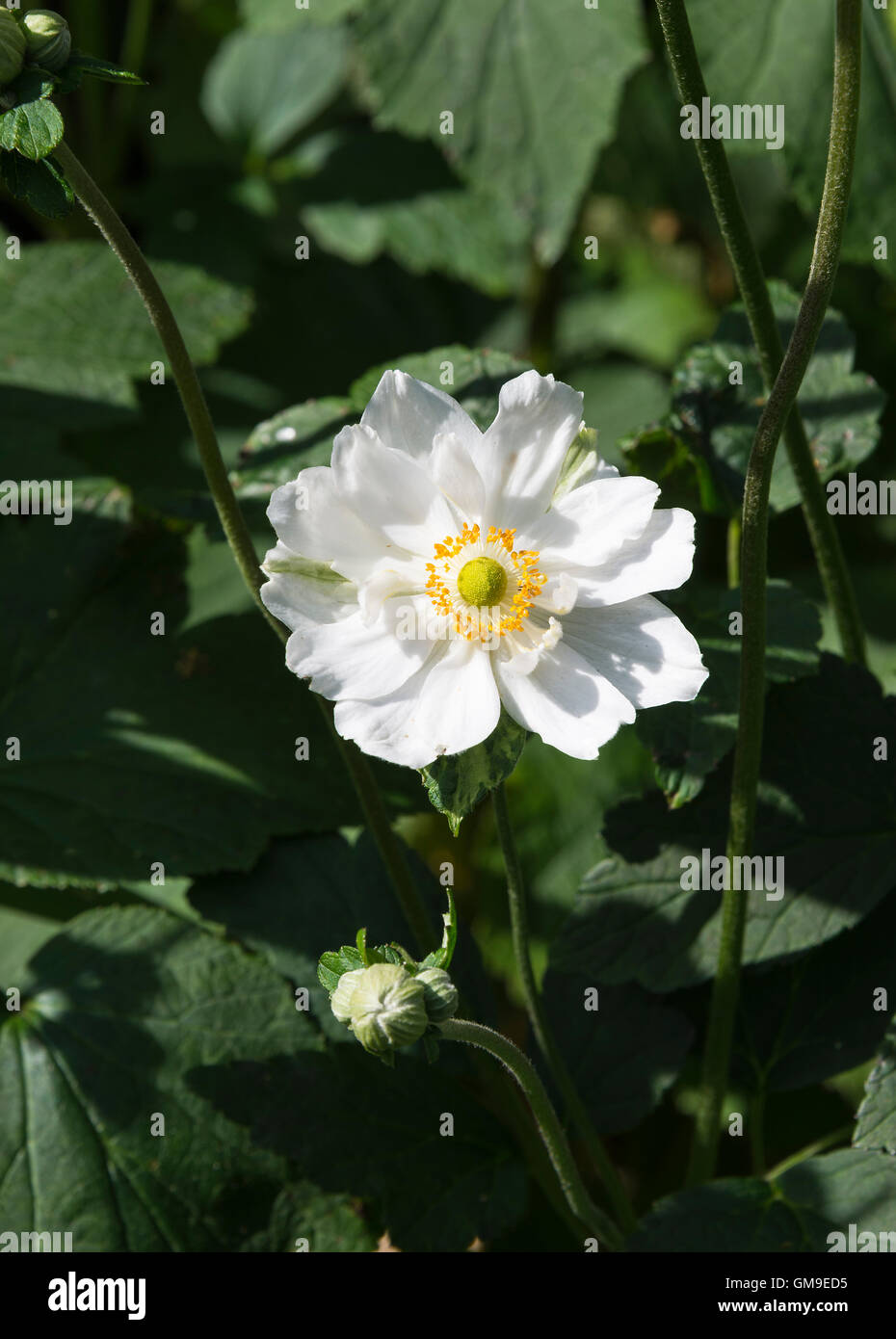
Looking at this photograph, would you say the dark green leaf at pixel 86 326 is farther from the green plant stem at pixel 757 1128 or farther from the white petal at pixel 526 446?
the green plant stem at pixel 757 1128

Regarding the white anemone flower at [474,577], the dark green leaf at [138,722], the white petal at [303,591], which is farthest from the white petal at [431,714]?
the dark green leaf at [138,722]

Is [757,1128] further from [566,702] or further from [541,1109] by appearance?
[566,702]

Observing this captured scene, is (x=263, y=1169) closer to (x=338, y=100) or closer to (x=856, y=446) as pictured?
(x=856, y=446)

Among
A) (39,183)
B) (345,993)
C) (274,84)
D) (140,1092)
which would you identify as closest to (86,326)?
(274,84)

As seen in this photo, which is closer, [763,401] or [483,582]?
[483,582]
